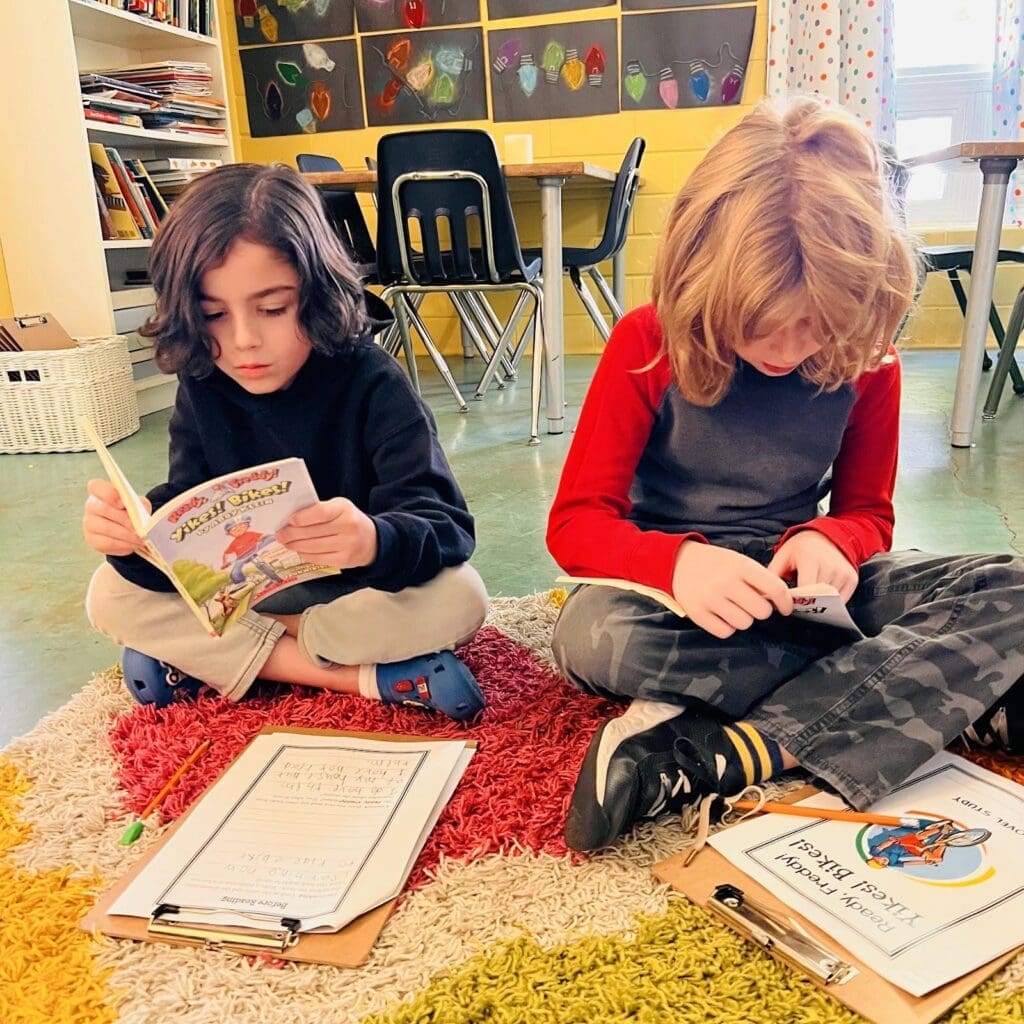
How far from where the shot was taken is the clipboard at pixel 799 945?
0.61 m

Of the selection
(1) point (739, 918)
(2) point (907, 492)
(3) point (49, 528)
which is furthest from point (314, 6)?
(1) point (739, 918)

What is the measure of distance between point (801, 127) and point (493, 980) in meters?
0.73

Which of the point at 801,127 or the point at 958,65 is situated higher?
the point at 958,65

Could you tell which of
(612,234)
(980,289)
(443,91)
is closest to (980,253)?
(980,289)

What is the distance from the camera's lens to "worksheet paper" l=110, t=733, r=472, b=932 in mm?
714

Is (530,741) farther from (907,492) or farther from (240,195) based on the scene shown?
(907,492)

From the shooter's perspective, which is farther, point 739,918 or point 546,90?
point 546,90

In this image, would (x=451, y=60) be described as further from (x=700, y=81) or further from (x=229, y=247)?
(x=229, y=247)

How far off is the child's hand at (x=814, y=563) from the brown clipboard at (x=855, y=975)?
273mm

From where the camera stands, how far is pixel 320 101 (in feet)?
12.1

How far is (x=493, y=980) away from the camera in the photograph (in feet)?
2.13

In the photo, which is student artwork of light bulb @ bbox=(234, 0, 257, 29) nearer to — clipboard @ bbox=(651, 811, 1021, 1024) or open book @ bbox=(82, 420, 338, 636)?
open book @ bbox=(82, 420, 338, 636)

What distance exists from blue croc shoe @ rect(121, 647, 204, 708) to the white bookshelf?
6.27 ft

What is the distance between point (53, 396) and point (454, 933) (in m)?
2.13
